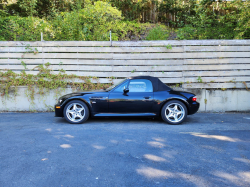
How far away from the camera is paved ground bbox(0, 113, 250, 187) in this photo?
2.88 meters

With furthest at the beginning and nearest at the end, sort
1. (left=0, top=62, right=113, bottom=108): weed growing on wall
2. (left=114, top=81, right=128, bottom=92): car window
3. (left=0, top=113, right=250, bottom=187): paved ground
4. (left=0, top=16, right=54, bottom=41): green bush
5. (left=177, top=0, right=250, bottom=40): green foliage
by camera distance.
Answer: (left=0, top=16, right=54, bottom=41): green bush, (left=177, top=0, right=250, bottom=40): green foliage, (left=0, top=62, right=113, bottom=108): weed growing on wall, (left=114, top=81, right=128, bottom=92): car window, (left=0, top=113, right=250, bottom=187): paved ground

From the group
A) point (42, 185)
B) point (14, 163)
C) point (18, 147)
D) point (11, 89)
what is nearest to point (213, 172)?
point (42, 185)

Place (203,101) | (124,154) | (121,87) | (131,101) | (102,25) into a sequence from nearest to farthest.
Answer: (124,154) → (131,101) → (121,87) → (203,101) → (102,25)

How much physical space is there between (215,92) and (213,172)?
17.9 ft

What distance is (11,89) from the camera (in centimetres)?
812

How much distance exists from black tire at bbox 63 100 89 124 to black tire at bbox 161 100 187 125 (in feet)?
6.60

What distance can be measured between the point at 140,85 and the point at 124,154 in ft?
9.30

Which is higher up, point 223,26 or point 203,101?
point 223,26

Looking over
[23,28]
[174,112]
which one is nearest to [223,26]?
[174,112]

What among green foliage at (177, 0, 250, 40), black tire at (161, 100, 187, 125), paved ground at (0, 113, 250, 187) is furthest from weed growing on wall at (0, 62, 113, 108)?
green foliage at (177, 0, 250, 40)

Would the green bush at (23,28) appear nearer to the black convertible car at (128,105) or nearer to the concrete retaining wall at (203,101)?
the concrete retaining wall at (203,101)

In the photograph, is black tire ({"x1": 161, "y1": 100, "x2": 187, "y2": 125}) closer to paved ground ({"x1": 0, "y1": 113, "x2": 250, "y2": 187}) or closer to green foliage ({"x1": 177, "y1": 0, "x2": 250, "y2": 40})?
paved ground ({"x1": 0, "y1": 113, "x2": 250, "y2": 187})

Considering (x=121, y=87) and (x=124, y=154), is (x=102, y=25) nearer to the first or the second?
(x=121, y=87)

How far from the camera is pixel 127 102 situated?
20.0 ft
